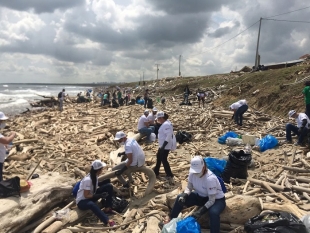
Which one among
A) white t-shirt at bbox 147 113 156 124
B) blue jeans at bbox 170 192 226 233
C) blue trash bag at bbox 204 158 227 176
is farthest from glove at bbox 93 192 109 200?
white t-shirt at bbox 147 113 156 124

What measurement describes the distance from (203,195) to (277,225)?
1361mm

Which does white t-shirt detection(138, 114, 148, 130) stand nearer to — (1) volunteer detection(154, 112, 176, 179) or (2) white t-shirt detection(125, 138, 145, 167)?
(1) volunteer detection(154, 112, 176, 179)

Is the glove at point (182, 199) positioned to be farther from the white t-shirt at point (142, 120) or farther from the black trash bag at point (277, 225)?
the white t-shirt at point (142, 120)

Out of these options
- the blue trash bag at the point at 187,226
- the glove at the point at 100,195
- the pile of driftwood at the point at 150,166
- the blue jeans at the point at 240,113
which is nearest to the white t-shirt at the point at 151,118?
the pile of driftwood at the point at 150,166

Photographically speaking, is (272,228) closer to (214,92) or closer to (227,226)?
(227,226)

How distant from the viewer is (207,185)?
198 inches

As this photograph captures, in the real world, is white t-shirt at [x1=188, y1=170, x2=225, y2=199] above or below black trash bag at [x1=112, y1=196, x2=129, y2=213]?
above

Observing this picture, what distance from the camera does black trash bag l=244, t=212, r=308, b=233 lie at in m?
4.26

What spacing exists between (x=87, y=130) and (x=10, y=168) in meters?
6.01

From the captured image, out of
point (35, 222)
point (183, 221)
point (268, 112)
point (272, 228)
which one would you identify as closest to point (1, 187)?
point (35, 222)

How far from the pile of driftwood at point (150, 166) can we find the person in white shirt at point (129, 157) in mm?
250

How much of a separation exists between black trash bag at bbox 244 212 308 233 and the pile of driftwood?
56 centimetres

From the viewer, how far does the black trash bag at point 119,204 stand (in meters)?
6.61

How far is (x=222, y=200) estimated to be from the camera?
509 centimetres
